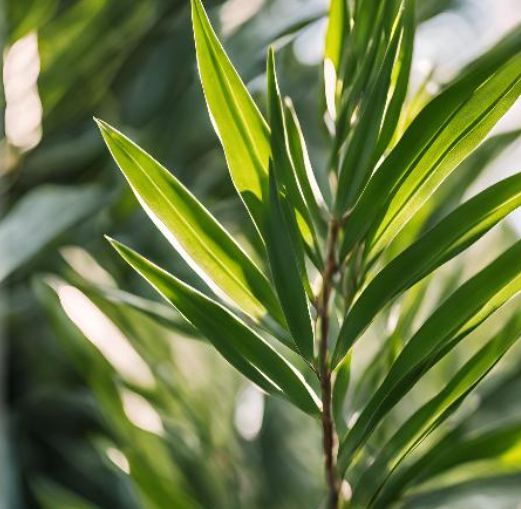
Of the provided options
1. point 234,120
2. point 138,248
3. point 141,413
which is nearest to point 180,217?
point 234,120

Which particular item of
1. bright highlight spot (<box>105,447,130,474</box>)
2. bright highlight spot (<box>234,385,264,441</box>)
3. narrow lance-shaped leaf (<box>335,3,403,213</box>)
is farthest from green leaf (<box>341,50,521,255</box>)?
bright highlight spot (<box>234,385,264,441</box>)

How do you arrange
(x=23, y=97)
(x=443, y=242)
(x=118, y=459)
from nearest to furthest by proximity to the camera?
(x=443, y=242), (x=118, y=459), (x=23, y=97)

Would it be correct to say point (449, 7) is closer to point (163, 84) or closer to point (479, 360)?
point (163, 84)

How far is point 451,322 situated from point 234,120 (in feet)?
0.32

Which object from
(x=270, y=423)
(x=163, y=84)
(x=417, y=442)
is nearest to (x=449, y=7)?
(x=163, y=84)

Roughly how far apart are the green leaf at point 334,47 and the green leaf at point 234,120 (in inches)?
1.4

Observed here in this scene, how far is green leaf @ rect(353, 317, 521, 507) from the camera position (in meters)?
0.29

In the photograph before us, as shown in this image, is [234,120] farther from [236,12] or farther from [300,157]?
[236,12]

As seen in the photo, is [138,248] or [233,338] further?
[138,248]

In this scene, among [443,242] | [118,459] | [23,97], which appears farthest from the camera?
[23,97]

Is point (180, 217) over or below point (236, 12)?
below

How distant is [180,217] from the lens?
298mm

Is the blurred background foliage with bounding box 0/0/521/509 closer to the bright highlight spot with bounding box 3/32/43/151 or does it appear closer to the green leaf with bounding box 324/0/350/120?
the bright highlight spot with bounding box 3/32/43/151

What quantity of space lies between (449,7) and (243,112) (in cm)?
42
